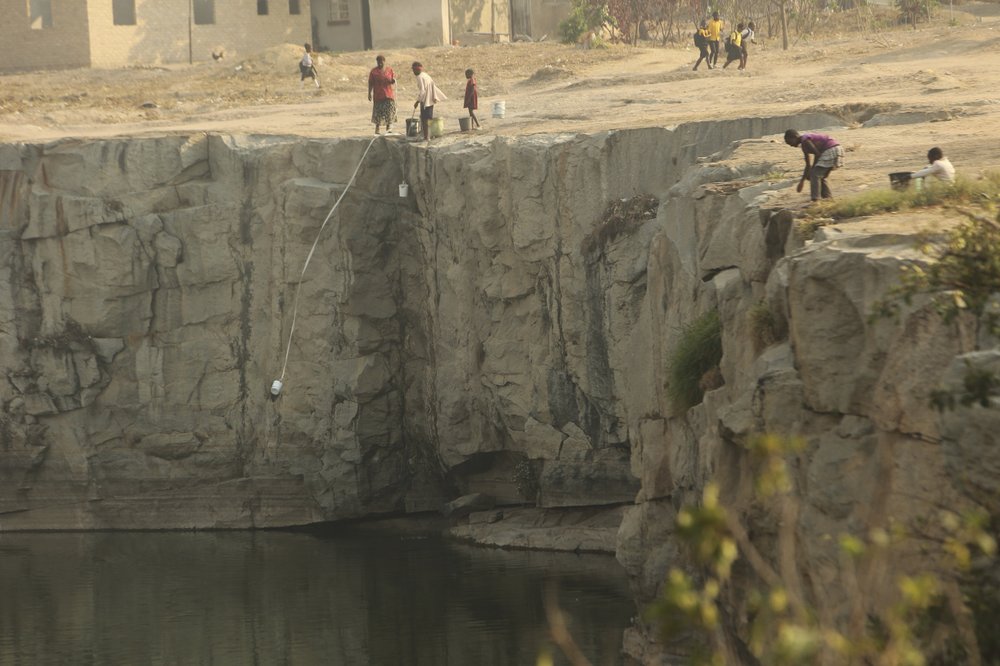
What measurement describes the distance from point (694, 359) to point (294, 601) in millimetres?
9873

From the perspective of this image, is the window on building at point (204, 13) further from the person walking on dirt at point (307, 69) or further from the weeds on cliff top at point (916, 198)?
the weeds on cliff top at point (916, 198)

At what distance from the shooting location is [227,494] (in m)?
30.2

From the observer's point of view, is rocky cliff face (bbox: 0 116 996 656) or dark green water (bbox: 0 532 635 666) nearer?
dark green water (bbox: 0 532 635 666)

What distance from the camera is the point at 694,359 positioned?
17.1 meters

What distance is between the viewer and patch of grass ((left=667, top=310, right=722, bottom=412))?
16984 mm

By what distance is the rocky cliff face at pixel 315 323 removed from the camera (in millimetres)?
26578

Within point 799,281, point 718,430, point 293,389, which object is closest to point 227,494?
point 293,389

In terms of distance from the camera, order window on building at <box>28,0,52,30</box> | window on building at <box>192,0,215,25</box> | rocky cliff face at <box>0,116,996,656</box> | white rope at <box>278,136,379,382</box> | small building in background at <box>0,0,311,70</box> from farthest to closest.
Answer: window on building at <box>192,0,215,25</box>, window on building at <box>28,0,52,30</box>, small building in background at <box>0,0,311,70</box>, white rope at <box>278,136,379,382</box>, rocky cliff face at <box>0,116,996,656</box>

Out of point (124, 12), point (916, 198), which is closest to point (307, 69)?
point (124, 12)

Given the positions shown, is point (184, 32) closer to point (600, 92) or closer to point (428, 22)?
point (428, 22)

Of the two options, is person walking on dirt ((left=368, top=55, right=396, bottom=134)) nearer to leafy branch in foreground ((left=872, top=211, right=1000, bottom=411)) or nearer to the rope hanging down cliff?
the rope hanging down cliff

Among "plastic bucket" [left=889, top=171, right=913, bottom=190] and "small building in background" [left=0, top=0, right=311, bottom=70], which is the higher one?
"small building in background" [left=0, top=0, right=311, bottom=70]

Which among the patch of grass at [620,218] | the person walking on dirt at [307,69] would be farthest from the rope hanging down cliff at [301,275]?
the person walking on dirt at [307,69]

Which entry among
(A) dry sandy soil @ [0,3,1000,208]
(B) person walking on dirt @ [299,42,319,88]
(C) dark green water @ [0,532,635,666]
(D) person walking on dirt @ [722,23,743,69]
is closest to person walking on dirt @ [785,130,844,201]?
(A) dry sandy soil @ [0,3,1000,208]
